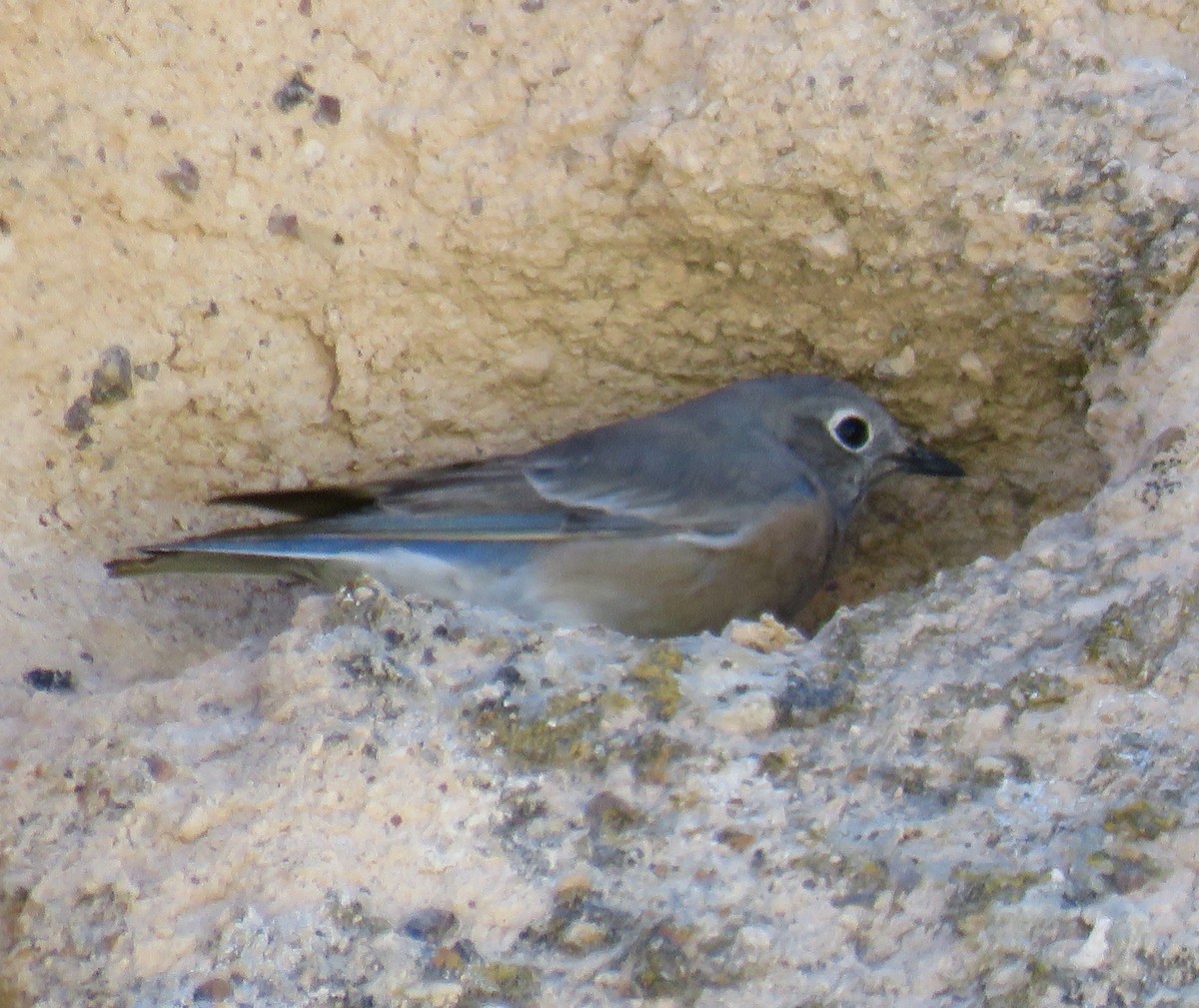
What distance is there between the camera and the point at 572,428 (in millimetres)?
4758

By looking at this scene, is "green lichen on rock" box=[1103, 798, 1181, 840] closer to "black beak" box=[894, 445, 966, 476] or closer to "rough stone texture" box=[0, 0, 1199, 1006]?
"rough stone texture" box=[0, 0, 1199, 1006]

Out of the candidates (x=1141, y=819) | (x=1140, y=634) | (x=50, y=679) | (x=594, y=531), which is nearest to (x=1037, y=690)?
(x=1140, y=634)

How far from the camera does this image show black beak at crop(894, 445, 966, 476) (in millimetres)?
4598

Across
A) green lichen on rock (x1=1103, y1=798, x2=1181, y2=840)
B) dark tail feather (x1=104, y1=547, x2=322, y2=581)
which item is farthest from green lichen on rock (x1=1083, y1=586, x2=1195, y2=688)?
dark tail feather (x1=104, y1=547, x2=322, y2=581)

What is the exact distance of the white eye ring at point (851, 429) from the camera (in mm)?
4602

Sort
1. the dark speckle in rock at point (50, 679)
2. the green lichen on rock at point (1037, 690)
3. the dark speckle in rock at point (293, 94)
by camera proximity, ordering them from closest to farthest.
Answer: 1. the green lichen on rock at point (1037, 690)
2. the dark speckle in rock at point (50, 679)
3. the dark speckle in rock at point (293, 94)

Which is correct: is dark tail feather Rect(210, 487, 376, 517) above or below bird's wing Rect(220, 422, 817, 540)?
below

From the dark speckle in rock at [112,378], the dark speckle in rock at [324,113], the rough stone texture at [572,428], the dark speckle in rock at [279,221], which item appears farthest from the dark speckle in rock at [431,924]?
the dark speckle in rock at [324,113]

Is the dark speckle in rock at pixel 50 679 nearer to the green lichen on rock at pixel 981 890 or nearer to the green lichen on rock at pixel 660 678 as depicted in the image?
the green lichen on rock at pixel 660 678

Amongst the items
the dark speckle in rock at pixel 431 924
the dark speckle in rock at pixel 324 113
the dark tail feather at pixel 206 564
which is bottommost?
the dark speckle in rock at pixel 431 924

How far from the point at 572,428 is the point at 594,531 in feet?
1.86

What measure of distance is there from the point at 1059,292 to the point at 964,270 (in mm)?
227

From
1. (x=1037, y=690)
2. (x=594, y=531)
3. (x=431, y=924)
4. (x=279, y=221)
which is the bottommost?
(x=431, y=924)

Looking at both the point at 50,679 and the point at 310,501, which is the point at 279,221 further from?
the point at 50,679
